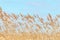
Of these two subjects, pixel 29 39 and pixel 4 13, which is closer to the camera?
pixel 29 39

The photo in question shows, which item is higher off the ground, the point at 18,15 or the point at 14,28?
the point at 18,15

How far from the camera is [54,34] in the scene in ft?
10.00

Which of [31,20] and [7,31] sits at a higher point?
[31,20]

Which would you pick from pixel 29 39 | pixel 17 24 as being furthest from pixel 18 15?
pixel 29 39

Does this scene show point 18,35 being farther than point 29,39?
Yes

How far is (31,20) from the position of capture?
3107mm

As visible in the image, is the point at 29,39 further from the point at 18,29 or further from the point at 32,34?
the point at 18,29

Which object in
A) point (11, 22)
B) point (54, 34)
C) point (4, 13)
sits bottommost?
point (54, 34)

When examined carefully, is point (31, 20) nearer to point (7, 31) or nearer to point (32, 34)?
point (32, 34)

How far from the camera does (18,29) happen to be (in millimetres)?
3207

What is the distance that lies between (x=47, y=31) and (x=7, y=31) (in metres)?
0.78

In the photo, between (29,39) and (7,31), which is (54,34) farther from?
(7,31)

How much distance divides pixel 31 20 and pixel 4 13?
54 cm

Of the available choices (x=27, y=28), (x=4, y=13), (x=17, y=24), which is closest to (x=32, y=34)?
(x=27, y=28)
